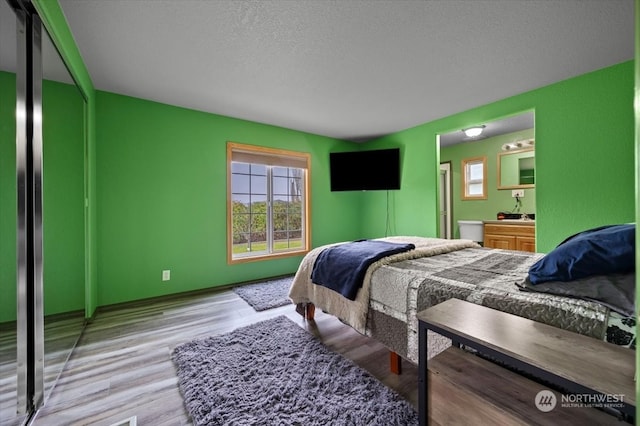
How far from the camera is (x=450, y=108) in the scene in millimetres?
3271

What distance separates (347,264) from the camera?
1.98 m

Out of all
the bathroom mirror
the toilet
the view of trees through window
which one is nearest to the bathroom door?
the toilet

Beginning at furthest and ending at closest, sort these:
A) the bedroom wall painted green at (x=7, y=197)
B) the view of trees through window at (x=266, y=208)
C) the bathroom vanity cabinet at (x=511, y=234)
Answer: the bathroom vanity cabinet at (x=511, y=234)
the view of trees through window at (x=266, y=208)
the bedroom wall painted green at (x=7, y=197)

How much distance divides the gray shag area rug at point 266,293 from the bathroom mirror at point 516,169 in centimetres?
414

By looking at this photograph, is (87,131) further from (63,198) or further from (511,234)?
(511,234)

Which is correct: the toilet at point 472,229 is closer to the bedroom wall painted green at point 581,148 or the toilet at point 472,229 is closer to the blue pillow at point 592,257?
the bedroom wall painted green at point 581,148

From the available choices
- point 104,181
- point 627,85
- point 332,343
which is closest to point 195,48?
point 104,181

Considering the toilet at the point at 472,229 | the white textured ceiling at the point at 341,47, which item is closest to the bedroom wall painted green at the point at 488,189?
the toilet at the point at 472,229

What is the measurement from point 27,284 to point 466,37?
316 centimetres

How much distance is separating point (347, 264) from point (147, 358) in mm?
1638

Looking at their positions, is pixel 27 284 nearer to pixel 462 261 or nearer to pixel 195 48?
pixel 195 48

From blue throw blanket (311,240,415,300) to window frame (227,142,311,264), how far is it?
175cm

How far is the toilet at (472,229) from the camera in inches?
181

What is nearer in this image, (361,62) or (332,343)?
(332,343)
